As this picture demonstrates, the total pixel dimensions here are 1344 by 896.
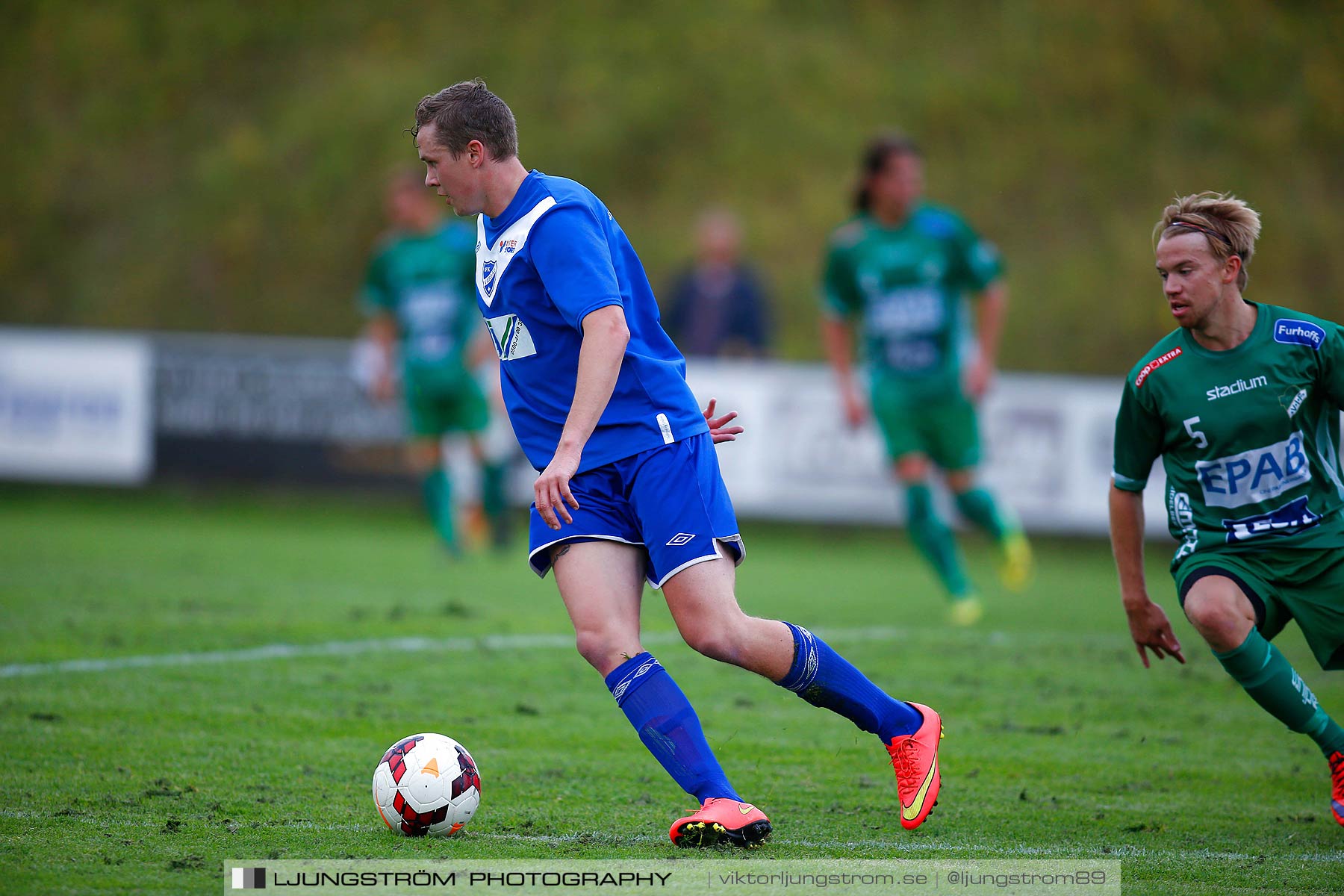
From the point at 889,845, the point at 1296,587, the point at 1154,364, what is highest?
the point at 1154,364

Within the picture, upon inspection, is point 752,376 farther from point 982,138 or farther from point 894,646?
point 982,138

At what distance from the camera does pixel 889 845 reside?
3.76 metres

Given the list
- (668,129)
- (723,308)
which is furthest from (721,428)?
(668,129)

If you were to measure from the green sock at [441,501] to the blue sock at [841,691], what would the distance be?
7.08m

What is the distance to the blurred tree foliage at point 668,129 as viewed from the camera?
66.2 feet

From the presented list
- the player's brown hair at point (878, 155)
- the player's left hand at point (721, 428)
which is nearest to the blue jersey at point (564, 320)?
the player's left hand at point (721, 428)

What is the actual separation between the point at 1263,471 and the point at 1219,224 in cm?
73

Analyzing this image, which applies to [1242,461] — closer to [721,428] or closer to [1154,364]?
[1154,364]

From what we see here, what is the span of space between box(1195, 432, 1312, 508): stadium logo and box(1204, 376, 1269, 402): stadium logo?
18cm

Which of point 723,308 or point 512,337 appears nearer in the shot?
point 512,337

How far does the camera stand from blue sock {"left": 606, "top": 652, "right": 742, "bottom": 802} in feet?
12.0

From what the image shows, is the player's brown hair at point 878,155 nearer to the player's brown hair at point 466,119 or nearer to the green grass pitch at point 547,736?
the green grass pitch at point 547,736

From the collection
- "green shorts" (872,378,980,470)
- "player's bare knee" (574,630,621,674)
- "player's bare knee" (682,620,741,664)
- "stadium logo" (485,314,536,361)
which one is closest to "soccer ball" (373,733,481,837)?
"player's bare knee" (574,630,621,674)

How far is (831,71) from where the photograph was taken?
71.9 feet
